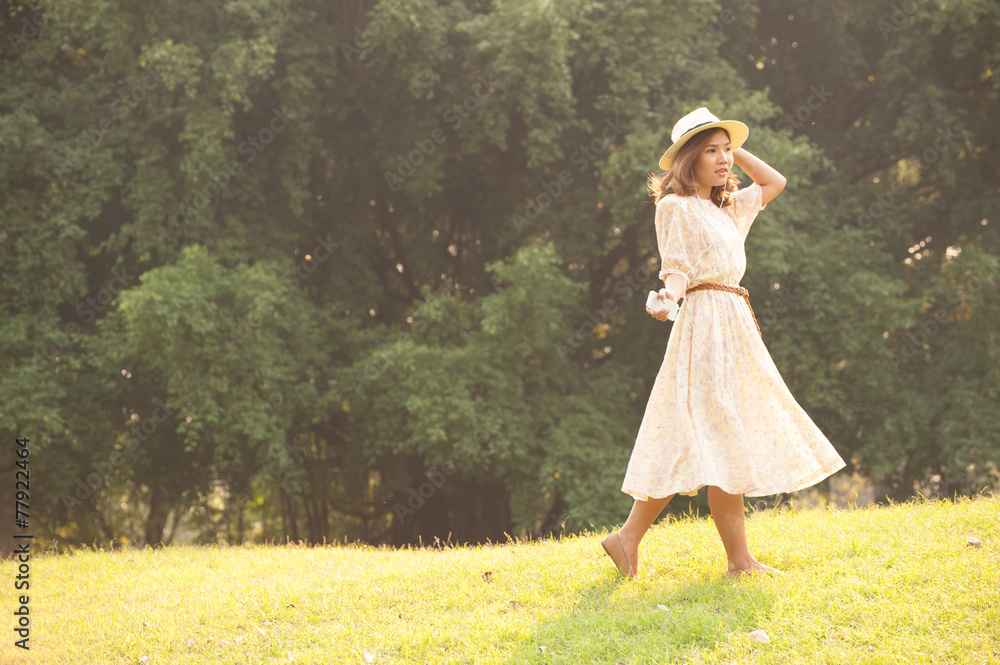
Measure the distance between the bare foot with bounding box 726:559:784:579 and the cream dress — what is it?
0.47 meters

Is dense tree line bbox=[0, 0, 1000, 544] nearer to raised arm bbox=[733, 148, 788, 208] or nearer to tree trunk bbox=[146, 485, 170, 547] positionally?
tree trunk bbox=[146, 485, 170, 547]

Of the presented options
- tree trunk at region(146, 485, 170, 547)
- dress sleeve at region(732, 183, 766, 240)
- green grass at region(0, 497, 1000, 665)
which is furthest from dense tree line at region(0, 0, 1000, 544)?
dress sleeve at region(732, 183, 766, 240)

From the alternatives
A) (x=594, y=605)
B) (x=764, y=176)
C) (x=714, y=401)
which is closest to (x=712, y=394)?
(x=714, y=401)

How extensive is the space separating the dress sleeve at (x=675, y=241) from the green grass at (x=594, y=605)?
1673 millimetres

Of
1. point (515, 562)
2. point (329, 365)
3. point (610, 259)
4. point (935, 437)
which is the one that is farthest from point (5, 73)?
point (935, 437)

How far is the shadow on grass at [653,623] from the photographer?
3748mm

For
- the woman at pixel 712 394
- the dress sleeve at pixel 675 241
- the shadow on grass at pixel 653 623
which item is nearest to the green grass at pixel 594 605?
the shadow on grass at pixel 653 623

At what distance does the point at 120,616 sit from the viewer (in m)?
4.95

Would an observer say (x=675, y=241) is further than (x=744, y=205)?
No

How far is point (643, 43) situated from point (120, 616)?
1035cm

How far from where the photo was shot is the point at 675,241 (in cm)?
441

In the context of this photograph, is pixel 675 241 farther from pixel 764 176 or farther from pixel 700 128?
pixel 764 176

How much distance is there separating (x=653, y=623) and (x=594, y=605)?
42 centimetres

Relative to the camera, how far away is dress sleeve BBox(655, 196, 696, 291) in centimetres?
436
